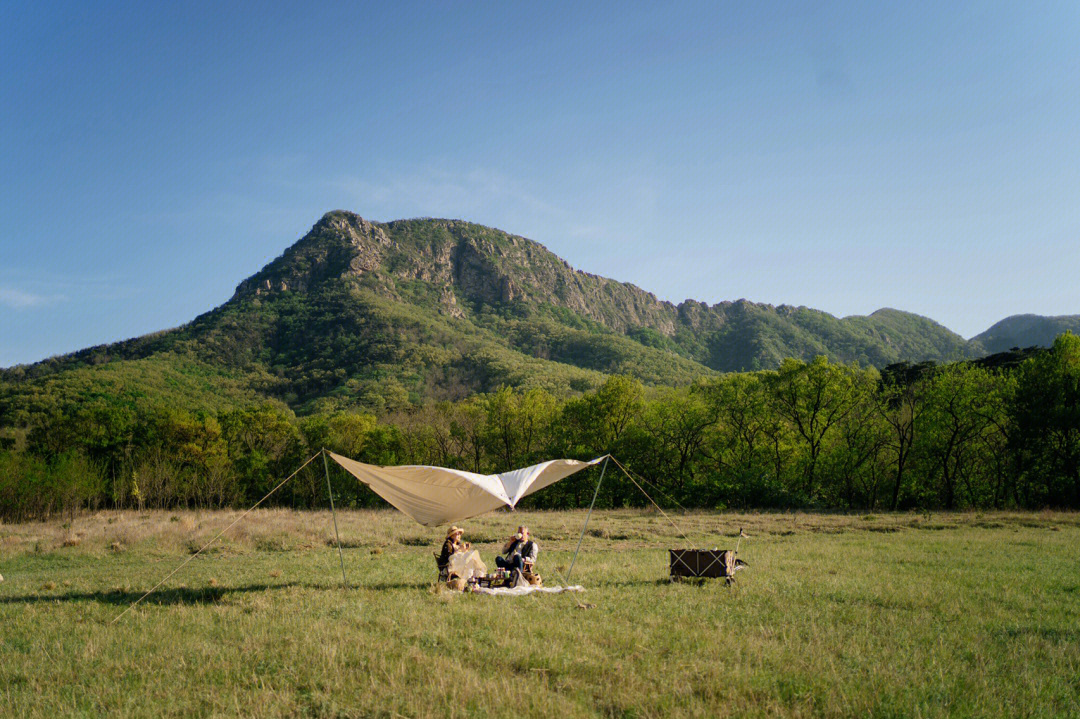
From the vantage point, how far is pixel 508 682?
698 cm

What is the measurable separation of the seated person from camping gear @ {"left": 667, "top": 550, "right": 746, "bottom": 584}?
10.3ft

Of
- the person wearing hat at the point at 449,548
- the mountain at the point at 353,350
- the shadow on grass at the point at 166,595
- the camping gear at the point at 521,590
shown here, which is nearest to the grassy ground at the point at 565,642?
the shadow on grass at the point at 166,595

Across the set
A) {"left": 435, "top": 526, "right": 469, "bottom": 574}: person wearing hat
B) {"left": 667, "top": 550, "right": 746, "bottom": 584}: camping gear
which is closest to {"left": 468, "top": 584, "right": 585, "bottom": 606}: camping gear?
{"left": 435, "top": 526, "right": 469, "bottom": 574}: person wearing hat

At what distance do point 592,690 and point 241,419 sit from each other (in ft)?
221

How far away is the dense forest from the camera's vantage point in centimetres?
4200

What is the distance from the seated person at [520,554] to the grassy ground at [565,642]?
111cm

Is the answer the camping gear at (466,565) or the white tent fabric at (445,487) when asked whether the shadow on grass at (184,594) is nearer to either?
the camping gear at (466,565)

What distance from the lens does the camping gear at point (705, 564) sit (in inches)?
532

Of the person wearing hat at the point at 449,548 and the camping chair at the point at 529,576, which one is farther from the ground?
the person wearing hat at the point at 449,548

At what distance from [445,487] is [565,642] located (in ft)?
21.5

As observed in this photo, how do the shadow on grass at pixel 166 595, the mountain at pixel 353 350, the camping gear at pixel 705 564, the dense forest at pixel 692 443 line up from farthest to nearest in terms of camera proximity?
the mountain at pixel 353 350 < the dense forest at pixel 692 443 < the camping gear at pixel 705 564 < the shadow on grass at pixel 166 595

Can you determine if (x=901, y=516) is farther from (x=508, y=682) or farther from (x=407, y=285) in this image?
(x=407, y=285)

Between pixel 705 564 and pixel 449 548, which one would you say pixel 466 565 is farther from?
pixel 705 564

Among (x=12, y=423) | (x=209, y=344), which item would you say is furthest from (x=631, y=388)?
(x=209, y=344)
